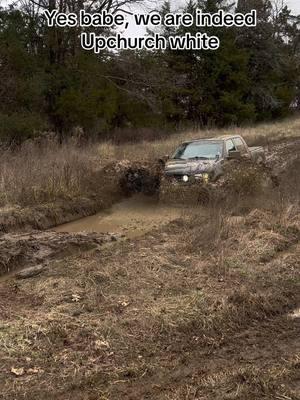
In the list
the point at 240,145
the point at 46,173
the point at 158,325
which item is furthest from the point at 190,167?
the point at 158,325

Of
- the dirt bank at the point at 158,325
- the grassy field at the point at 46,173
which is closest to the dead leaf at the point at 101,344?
the dirt bank at the point at 158,325

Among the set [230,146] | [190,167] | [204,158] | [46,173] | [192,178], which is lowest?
[192,178]

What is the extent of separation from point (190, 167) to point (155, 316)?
7862 mm

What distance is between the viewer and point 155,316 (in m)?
5.46

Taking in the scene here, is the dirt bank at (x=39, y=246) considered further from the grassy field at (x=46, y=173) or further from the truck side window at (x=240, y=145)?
the truck side window at (x=240, y=145)

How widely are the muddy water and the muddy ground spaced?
1782 millimetres

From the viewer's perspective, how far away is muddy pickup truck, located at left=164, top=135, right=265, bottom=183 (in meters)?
12.8

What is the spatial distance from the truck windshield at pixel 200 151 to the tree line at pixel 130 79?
8525mm

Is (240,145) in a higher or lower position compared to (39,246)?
higher

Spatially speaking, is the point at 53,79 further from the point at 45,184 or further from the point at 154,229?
the point at 154,229

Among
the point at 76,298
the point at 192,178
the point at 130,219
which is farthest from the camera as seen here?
the point at 192,178

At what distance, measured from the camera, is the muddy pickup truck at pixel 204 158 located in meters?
12.8

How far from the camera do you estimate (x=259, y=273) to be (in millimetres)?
6996

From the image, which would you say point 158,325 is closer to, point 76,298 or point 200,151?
point 76,298
